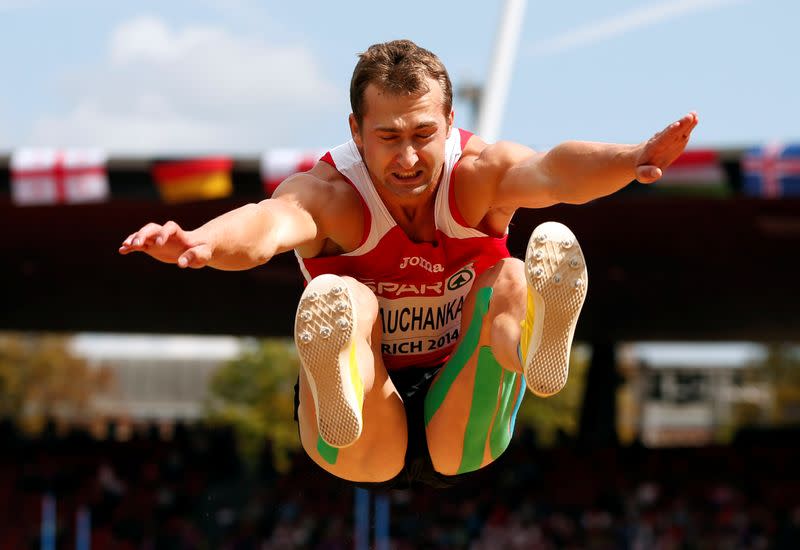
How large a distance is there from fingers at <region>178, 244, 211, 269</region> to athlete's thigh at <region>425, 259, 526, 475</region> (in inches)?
57.9

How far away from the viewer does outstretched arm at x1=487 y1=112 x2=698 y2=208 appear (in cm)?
393

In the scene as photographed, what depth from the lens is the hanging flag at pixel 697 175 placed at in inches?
404

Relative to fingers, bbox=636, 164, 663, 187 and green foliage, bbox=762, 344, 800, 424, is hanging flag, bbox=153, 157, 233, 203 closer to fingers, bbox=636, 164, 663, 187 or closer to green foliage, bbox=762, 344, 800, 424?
fingers, bbox=636, 164, 663, 187

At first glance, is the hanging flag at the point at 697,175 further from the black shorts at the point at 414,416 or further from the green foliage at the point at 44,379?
the green foliage at the point at 44,379

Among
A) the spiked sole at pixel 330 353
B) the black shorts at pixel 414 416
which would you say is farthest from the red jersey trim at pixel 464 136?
the black shorts at pixel 414 416

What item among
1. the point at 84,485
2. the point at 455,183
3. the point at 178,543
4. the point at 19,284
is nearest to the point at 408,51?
the point at 455,183

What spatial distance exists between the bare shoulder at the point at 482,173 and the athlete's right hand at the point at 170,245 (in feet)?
4.27

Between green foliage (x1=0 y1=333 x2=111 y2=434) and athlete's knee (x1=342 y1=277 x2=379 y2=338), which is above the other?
athlete's knee (x1=342 y1=277 x2=379 y2=338)

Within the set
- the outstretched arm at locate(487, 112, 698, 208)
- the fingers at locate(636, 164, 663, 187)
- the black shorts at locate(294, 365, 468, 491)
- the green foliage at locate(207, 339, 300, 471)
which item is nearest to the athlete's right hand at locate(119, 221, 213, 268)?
the outstretched arm at locate(487, 112, 698, 208)

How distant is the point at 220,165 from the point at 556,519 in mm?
6505

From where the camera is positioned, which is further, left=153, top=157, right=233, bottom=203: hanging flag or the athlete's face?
left=153, top=157, right=233, bottom=203: hanging flag

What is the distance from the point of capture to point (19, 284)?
17.1 metres

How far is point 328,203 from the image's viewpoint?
4.69m

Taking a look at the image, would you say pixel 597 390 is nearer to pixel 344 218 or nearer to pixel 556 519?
pixel 556 519
